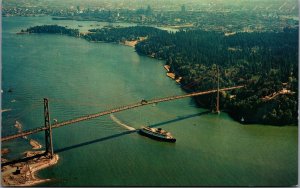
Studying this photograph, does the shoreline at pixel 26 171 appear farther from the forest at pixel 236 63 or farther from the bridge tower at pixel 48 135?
the forest at pixel 236 63

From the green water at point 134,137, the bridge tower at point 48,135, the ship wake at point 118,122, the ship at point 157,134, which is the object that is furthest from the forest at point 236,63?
the bridge tower at point 48,135

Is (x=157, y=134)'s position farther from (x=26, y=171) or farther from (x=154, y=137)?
(x=26, y=171)

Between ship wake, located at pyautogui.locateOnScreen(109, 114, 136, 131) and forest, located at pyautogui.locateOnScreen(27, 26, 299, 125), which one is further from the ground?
forest, located at pyautogui.locateOnScreen(27, 26, 299, 125)

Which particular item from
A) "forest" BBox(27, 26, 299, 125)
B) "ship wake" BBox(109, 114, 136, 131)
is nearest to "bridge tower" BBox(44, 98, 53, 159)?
"ship wake" BBox(109, 114, 136, 131)

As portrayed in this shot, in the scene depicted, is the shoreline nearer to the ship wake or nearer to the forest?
the ship wake

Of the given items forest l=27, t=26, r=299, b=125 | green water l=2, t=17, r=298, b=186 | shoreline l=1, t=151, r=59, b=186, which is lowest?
shoreline l=1, t=151, r=59, b=186

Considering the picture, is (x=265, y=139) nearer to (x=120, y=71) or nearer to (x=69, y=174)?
(x=69, y=174)

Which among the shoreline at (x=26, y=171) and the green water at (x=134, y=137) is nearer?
the shoreline at (x=26, y=171)
